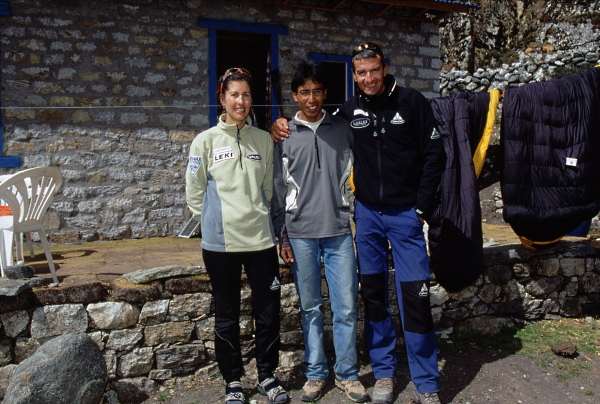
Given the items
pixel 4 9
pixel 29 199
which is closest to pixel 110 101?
pixel 4 9

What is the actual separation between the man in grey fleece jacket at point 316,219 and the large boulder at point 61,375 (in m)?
1.18

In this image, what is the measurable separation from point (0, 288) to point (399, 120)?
240cm

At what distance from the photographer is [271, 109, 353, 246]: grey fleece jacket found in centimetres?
277

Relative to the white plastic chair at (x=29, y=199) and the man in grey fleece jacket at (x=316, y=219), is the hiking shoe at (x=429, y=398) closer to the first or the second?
the man in grey fleece jacket at (x=316, y=219)

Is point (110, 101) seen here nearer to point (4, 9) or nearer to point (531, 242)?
point (4, 9)

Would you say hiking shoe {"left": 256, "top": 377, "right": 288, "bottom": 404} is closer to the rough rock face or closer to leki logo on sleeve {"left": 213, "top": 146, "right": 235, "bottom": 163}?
leki logo on sleeve {"left": 213, "top": 146, "right": 235, "bottom": 163}

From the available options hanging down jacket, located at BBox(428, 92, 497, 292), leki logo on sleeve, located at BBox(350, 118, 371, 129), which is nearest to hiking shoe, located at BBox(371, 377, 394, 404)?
hanging down jacket, located at BBox(428, 92, 497, 292)

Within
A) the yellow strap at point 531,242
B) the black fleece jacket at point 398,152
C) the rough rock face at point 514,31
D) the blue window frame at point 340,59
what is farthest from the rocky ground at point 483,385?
the rough rock face at point 514,31

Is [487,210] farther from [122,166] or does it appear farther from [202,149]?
[202,149]

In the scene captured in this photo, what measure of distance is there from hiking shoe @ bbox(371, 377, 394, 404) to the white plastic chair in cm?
213

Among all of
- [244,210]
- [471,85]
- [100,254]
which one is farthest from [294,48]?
[471,85]

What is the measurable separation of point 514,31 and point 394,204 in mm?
14415

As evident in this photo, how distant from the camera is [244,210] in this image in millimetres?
2660

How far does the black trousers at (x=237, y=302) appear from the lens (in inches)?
106
